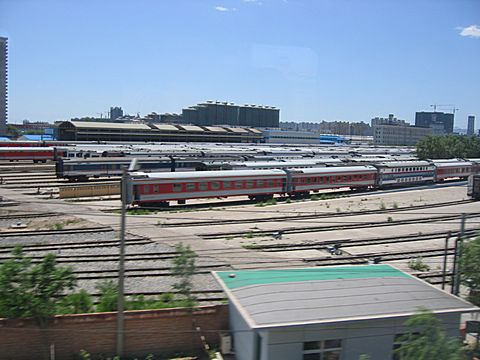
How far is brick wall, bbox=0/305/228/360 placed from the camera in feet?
29.1

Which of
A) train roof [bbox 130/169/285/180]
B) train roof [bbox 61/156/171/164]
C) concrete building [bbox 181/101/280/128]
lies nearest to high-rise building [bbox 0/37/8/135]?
concrete building [bbox 181/101/280/128]

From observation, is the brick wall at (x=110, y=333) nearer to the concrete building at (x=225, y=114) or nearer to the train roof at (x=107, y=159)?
the train roof at (x=107, y=159)

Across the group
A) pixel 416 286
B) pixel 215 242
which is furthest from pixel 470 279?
pixel 215 242

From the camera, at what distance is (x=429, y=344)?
21.0 feet

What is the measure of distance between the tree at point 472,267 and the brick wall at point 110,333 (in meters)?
5.29

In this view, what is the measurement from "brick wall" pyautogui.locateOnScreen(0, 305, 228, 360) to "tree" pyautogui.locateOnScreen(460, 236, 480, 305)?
17.4ft

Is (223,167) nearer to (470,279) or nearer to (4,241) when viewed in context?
(4,241)

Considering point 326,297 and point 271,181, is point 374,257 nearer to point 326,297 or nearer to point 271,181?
point 326,297

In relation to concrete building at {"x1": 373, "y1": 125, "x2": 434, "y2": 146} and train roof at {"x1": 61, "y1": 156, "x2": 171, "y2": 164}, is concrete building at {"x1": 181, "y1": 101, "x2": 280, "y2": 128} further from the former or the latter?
train roof at {"x1": 61, "y1": 156, "x2": 171, "y2": 164}

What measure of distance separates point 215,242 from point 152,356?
8.86 m

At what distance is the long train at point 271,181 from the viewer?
81.3 ft

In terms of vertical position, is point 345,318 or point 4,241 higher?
point 345,318

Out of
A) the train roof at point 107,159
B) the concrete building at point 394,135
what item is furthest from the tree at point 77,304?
the concrete building at point 394,135

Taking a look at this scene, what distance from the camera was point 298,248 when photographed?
56.8 feet
